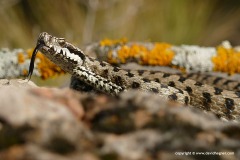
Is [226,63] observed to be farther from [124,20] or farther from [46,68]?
[124,20]

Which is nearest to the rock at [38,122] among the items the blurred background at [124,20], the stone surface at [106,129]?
the stone surface at [106,129]

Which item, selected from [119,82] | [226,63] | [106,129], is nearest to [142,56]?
[226,63]

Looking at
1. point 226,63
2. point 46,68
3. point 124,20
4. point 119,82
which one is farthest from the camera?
point 124,20

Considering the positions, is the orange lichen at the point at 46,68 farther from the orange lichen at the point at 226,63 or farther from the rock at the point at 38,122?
the rock at the point at 38,122

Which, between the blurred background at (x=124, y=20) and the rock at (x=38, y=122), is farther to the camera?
the blurred background at (x=124, y=20)

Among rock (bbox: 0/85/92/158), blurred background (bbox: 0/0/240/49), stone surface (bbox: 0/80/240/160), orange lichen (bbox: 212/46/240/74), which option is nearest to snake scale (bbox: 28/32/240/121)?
orange lichen (bbox: 212/46/240/74)
